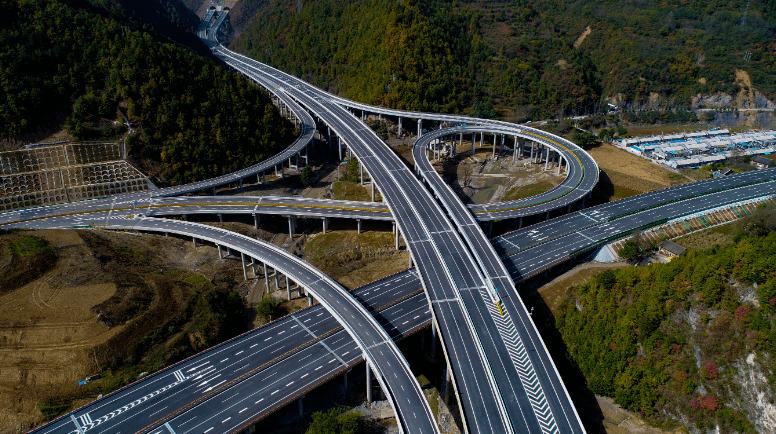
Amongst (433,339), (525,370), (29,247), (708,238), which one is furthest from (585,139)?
(29,247)

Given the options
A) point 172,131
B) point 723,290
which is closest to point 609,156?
point 723,290

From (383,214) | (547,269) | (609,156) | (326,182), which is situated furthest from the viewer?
(609,156)

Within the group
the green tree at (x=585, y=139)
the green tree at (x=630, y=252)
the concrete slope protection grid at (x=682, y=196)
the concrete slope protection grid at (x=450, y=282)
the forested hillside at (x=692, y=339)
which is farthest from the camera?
the green tree at (x=585, y=139)

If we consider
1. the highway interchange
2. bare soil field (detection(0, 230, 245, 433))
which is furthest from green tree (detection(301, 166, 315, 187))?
bare soil field (detection(0, 230, 245, 433))

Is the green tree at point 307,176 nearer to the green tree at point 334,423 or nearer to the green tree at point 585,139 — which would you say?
the green tree at point 334,423

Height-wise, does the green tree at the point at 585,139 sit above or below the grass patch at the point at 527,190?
above

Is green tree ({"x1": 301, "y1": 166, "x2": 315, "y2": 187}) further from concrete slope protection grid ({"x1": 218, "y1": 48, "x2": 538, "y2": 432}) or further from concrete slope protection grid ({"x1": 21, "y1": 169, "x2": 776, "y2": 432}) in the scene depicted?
concrete slope protection grid ({"x1": 21, "y1": 169, "x2": 776, "y2": 432})

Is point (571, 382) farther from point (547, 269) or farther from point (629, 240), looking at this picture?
point (629, 240)

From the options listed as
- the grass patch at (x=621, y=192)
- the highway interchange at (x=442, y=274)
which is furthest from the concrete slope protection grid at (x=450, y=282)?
the grass patch at (x=621, y=192)

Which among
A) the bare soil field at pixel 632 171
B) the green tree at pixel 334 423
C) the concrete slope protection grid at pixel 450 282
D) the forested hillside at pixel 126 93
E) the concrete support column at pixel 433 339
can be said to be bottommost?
the green tree at pixel 334 423
